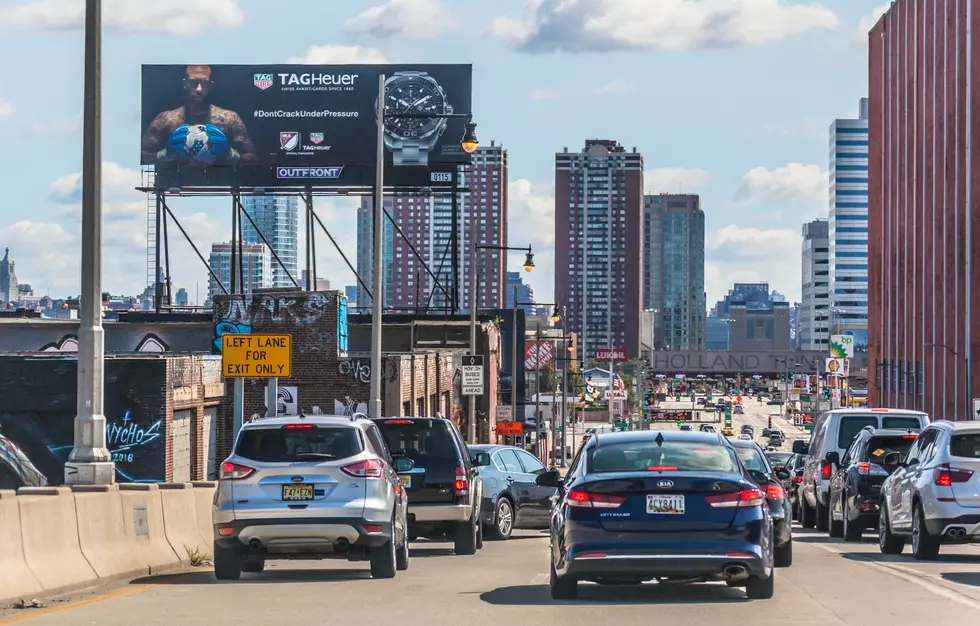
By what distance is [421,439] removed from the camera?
65.9 ft

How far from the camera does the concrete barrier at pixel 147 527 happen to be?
54.0 ft

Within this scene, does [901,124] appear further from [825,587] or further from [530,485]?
[825,587]

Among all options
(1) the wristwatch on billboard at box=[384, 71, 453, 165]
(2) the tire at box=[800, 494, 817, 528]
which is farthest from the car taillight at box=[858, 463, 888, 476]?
(1) the wristwatch on billboard at box=[384, 71, 453, 165]

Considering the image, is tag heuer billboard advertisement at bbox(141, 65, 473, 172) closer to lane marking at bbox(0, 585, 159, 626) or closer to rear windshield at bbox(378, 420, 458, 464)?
rear windshield at bbox(378, 420, 458, 464)

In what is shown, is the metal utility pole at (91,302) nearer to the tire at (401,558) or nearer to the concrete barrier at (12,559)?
the concrete barrier at (12,559)

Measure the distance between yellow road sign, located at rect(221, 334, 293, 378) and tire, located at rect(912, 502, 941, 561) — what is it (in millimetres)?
9164

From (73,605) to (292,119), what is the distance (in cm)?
4948

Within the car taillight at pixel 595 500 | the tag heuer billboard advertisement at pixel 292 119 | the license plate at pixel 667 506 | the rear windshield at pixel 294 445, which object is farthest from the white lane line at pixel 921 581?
the tag heuer billboard advertisement at pixel 292 119

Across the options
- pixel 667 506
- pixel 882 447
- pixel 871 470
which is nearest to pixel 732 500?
pixel 667 506

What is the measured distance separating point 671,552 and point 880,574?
184 inches

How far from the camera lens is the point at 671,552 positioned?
12.4m

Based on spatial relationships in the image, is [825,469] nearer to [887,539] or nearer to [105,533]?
[887,539]

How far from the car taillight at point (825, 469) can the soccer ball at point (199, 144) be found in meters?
39.7

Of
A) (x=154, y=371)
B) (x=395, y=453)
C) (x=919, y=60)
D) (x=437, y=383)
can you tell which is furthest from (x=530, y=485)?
(x=919, y=60)
